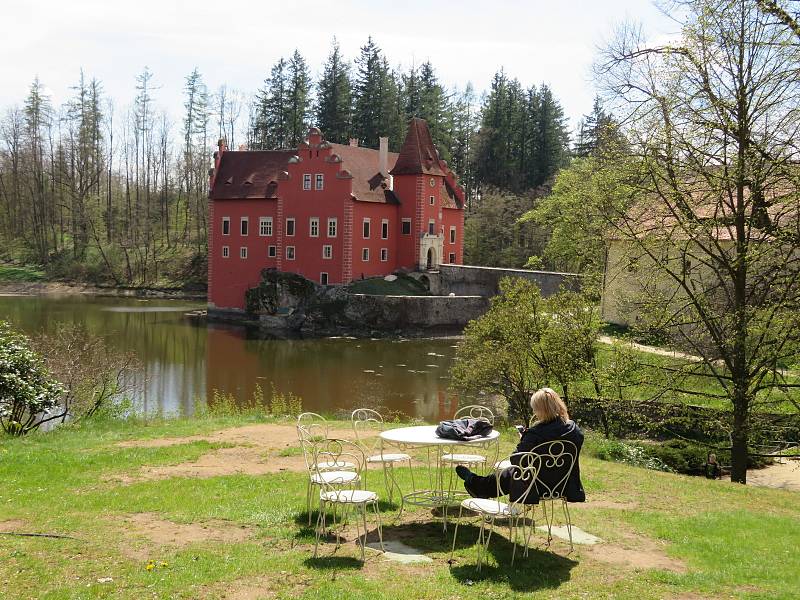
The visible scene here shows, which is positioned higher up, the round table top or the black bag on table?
the black bag on table

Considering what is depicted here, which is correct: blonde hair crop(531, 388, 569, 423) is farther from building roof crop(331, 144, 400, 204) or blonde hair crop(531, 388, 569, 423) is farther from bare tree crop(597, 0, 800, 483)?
building roof crop(331, 144, 400, 204)

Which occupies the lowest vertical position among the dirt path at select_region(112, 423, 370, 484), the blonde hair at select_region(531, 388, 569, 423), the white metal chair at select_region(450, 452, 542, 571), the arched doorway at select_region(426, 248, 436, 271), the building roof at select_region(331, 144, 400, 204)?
the dirt path at select_region(112, 423, 370, 484)

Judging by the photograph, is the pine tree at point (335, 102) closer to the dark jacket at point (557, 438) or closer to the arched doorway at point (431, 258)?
the arched doorway at point (431, 258)

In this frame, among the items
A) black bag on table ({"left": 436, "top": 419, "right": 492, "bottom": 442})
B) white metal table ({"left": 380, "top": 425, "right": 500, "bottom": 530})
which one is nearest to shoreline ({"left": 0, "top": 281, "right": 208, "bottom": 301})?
white metal table ({"left": 380, "top": 425, "right": 500, "bottom": 530})

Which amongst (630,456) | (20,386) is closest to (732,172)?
(630,456)

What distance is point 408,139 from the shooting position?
1807 inches

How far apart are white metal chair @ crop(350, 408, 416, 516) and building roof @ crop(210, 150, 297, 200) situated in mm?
36258

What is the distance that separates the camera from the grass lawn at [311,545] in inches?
218

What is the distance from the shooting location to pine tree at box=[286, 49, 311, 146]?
6462cm

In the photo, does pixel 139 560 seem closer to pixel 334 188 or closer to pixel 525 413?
pixel 525 413

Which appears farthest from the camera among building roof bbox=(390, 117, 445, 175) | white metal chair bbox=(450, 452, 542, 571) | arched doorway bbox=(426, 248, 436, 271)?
arched doorway bbox=(426, 248, 436, 271)

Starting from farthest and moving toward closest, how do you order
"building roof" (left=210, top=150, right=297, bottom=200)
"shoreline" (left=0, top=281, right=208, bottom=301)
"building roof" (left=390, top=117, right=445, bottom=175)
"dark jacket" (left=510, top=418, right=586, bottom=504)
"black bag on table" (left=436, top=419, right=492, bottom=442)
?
1. "shoreline" (left=0, top=281, right=208, bottom=301)
2. "building roof" (left=210, top=150, right=297, bottom=200)
3. "building roof" (left=390, top=117, right=445, bottom=175)
4. "black bag on table" (left=436, top=419, right=492, bottom=442)
5. "dark jacket" (left=510, top=418, right=586, bottom=504)

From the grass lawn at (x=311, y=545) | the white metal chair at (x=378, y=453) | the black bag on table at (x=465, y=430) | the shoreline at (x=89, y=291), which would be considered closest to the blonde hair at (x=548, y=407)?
the black bag on table at (x=465, y=430)

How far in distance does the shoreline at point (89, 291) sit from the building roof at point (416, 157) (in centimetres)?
2121
